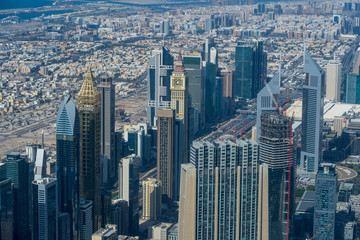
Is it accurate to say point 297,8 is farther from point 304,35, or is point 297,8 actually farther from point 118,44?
point 118,44

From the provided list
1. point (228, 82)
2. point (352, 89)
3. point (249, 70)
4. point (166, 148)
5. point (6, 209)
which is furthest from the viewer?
point (249, 70)

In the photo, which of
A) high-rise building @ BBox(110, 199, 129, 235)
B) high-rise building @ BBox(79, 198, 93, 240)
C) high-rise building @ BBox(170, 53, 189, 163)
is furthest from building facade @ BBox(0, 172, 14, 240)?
high-rise building @ BBox(170, 53, 189, 163)

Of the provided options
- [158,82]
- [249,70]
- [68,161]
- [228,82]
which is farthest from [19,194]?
[249,70]

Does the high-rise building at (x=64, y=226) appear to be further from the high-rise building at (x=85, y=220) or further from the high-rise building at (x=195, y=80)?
the high-rise building at (x=195, y=80)

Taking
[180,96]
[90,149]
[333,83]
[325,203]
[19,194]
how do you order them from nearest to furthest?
1. [19,194]
2. [325,203]
3. [90,149]
4. [180,96]
5. [333,83]

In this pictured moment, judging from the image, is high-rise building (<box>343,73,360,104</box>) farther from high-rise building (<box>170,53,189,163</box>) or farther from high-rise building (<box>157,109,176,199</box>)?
high-rise building (<box>157,109,176,199</box>)

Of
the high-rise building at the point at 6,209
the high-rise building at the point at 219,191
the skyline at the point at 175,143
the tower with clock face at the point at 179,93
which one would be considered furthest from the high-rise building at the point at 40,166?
the high-rise building at the point at 219,191

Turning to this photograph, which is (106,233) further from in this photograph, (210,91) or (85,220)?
(210,91)
